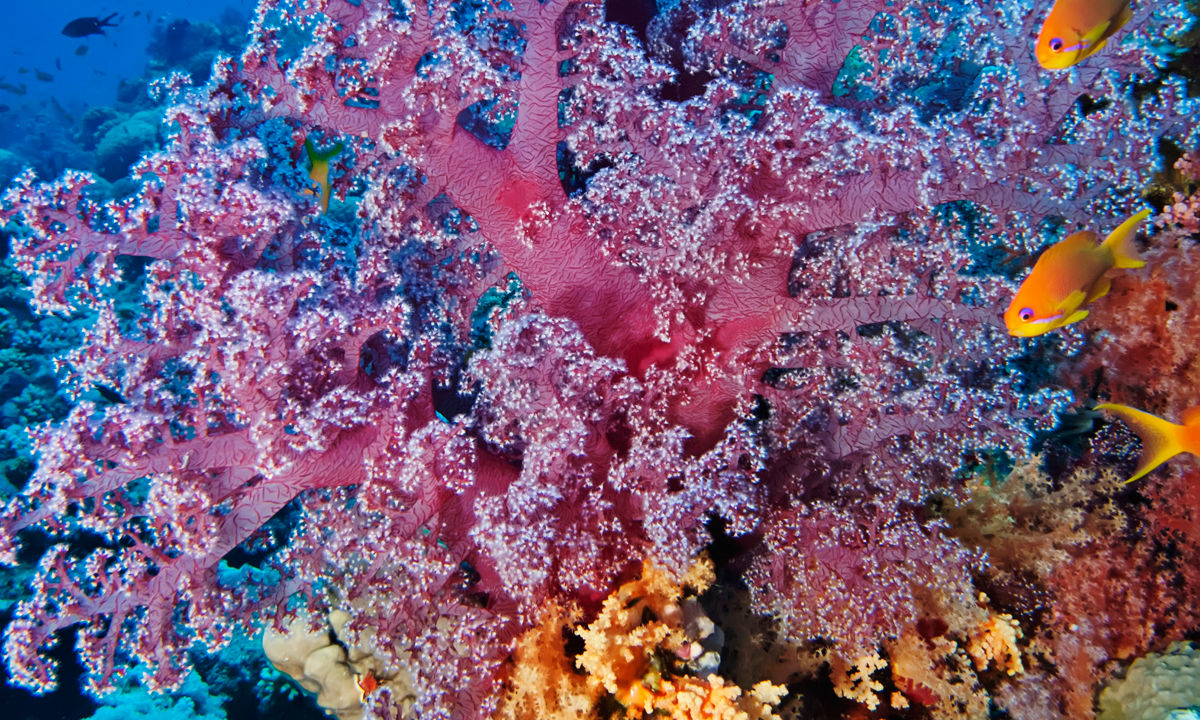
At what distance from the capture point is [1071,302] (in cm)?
230

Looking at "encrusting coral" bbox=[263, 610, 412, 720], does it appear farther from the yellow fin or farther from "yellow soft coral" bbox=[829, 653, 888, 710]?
the yellow fin

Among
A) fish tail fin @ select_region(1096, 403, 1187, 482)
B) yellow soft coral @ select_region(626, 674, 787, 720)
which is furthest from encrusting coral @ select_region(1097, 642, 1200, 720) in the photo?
yellow soft coral @ select_region(626, 674, 787, 720)

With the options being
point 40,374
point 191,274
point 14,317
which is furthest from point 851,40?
point 14,317

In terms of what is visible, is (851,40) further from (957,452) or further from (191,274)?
(191,274)

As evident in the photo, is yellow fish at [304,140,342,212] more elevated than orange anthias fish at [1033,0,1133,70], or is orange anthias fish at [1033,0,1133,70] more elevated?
orange anthias fish at [1033,0,1133,70]

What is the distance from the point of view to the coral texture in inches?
107

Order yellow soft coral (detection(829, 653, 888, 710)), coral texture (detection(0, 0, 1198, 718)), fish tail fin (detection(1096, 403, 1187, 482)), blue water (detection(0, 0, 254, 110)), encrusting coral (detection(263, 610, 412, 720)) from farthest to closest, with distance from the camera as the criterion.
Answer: blue water (detection(0, 0, 254, 110)) → encrusting coral (detection(263, 610, 412, 720)) → yellow soft coral (detection(829, 653, 888, 710)) → coral texture (detection(0, 0, 1198, 718)) → fish tail fin (detection(1096, 403, 1187, 482))

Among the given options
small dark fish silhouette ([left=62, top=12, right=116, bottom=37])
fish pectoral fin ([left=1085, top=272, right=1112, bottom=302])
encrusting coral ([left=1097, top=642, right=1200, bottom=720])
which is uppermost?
fish pectoral fin ([left=1085, top=272, right=1112, bottom=302])

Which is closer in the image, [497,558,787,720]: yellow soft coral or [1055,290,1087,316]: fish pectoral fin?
[1055,290,1087,316]: fish pectoral fin

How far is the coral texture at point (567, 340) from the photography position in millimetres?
2730

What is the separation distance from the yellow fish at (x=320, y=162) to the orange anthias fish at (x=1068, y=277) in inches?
140

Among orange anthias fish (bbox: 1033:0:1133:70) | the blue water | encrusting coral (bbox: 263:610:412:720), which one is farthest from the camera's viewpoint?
the blue water

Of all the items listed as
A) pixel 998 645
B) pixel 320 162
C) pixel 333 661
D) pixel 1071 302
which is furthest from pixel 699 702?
pixel 320 162

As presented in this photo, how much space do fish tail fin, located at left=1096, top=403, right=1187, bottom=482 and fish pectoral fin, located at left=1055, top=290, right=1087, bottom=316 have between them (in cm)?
63
